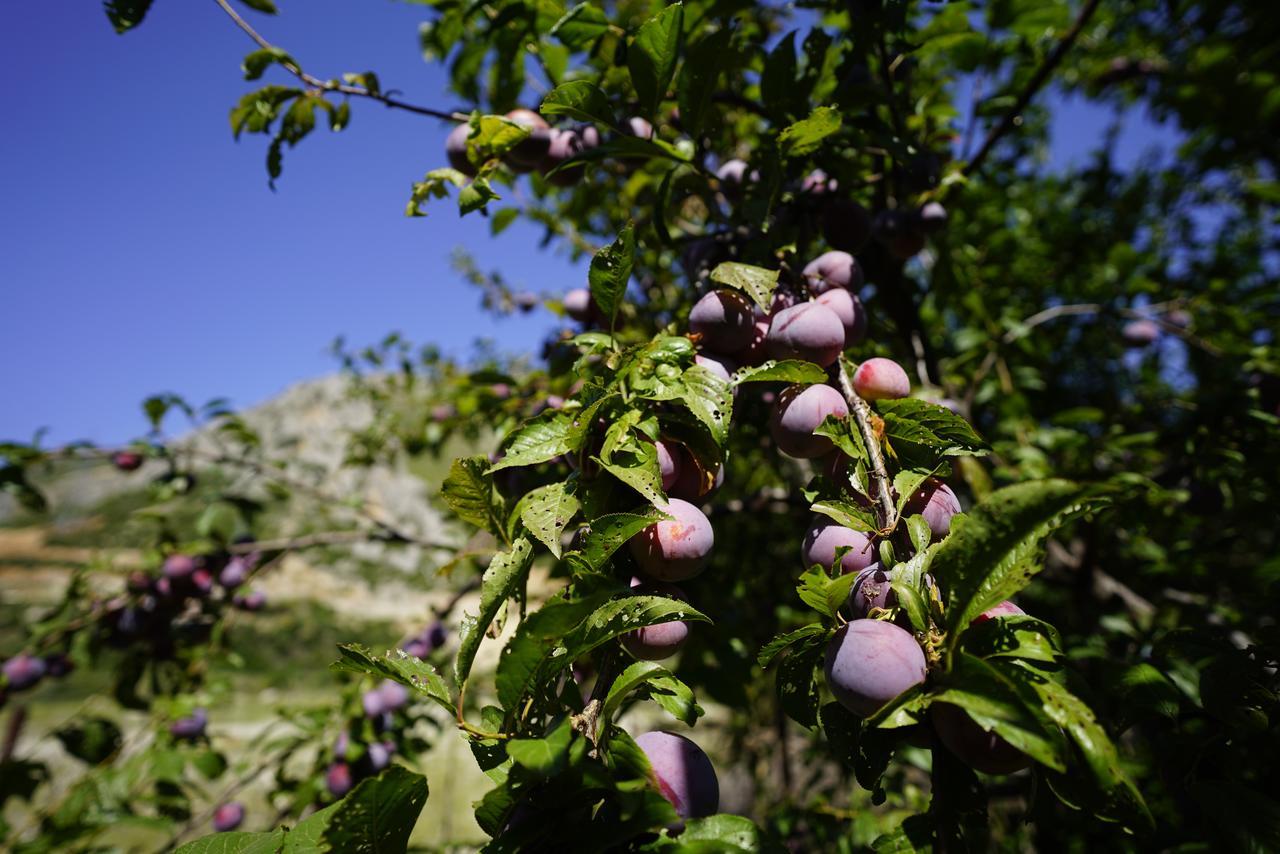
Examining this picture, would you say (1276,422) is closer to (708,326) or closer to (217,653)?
(708,326)

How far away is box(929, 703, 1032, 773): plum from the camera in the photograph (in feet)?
1.63

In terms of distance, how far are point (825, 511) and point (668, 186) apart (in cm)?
59

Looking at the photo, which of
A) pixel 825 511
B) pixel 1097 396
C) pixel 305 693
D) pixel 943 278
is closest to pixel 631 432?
pixel 825 511

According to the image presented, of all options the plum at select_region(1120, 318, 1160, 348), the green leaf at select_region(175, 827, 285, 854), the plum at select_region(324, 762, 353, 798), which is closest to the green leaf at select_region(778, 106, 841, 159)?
the green leaf at select_region(175, 827, 285, 854)

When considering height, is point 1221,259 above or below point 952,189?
above

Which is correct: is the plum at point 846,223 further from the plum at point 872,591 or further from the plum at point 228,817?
the plum at point 228,817

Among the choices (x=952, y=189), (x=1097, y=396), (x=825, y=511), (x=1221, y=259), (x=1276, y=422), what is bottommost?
(x=825, y=511)

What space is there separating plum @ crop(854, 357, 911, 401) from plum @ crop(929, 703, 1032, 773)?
15.0 inches

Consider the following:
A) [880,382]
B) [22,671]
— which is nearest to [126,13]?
[880,382]

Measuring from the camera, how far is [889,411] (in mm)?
744

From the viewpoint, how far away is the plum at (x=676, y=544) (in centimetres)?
66

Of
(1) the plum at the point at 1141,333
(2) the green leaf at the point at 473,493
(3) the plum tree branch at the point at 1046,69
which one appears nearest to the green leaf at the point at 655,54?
(2) the green leaf at the point at 473,493

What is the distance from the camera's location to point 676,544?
0.66m

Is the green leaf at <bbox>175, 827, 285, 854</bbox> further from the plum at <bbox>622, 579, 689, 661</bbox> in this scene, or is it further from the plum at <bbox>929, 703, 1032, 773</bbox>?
the plum at <bbox>929, 703, 1032, 773</bbox>
